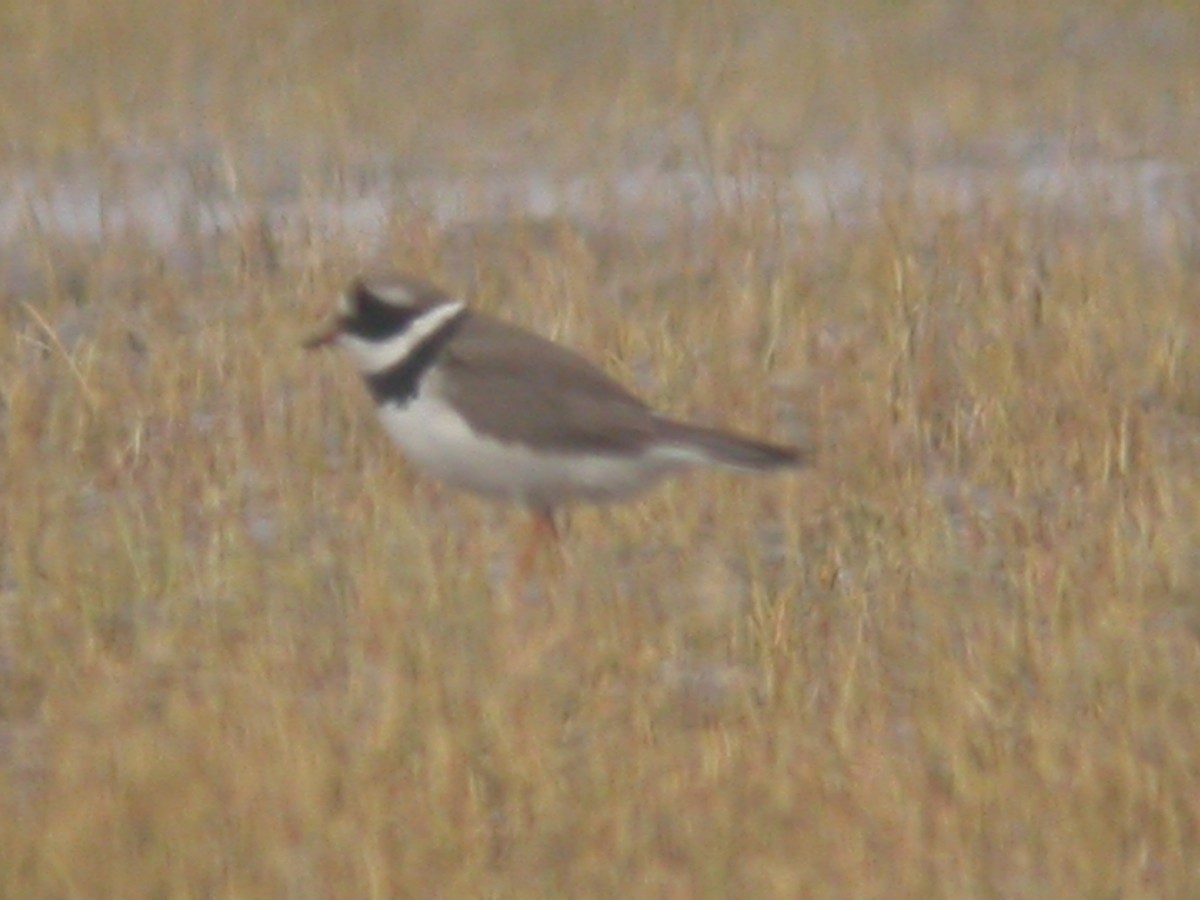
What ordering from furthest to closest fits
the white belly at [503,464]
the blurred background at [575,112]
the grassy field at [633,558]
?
the blurred background at [575,112]
the white belly at [503,464]
the grassy field at [633,558]

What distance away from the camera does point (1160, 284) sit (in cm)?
975

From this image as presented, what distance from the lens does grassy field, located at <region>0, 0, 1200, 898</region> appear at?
5.23 m

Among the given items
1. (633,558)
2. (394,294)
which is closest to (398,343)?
(394,294)

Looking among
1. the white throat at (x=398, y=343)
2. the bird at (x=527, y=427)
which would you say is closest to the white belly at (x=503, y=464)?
the bird at (x=527, y=427)

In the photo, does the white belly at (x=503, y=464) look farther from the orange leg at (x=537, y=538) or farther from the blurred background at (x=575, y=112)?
the blurred background at (x=575, y=112)

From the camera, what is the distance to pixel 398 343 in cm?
723

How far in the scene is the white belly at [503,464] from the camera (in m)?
6.97

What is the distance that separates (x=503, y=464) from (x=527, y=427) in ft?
0.32

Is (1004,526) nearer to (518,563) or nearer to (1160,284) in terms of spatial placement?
(518,563)

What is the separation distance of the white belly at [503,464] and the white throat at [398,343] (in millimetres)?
131

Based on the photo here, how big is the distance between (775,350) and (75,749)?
3966 millimetres

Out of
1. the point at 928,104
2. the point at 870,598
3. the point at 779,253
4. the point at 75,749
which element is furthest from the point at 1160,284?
the point at 75,749

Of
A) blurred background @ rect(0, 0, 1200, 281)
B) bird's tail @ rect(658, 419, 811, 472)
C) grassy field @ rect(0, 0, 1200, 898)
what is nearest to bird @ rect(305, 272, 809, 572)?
bird's tail @ rect(658, 419, 811, 472)

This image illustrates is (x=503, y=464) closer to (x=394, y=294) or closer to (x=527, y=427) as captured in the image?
(x=527, y=427)
